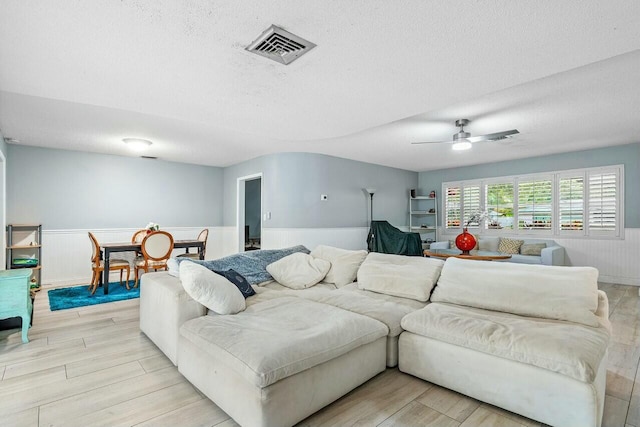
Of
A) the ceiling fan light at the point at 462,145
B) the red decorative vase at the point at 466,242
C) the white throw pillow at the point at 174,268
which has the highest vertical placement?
the ceiling fan light at the point at 462,145

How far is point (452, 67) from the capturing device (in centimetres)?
230

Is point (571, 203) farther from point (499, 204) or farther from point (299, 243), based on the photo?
point (299, 243)

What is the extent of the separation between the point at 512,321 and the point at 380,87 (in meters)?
1.98

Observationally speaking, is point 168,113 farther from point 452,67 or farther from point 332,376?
point 332,376

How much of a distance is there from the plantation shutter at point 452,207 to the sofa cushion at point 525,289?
5.20m

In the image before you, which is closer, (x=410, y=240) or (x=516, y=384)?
(x=516, y=384)

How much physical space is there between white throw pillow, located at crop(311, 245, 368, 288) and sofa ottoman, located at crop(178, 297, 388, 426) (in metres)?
0.95

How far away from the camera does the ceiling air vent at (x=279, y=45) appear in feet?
6.23

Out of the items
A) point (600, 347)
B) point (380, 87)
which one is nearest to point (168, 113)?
point (380, 87)

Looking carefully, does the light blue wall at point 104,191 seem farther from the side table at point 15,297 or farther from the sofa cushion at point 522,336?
the sofa cushion at point 522,336

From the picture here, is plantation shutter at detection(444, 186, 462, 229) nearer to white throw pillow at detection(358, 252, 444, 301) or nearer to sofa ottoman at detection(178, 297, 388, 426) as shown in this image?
white throw pillow at detection(358, 252, 444, 301)

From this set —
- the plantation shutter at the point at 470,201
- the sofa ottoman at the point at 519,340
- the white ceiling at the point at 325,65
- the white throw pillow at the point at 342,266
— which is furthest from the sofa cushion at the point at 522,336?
the plantation shutter at the point at 470,201

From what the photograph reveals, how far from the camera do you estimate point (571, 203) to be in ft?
19.6

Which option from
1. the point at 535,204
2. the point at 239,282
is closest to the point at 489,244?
the point at 535,204
